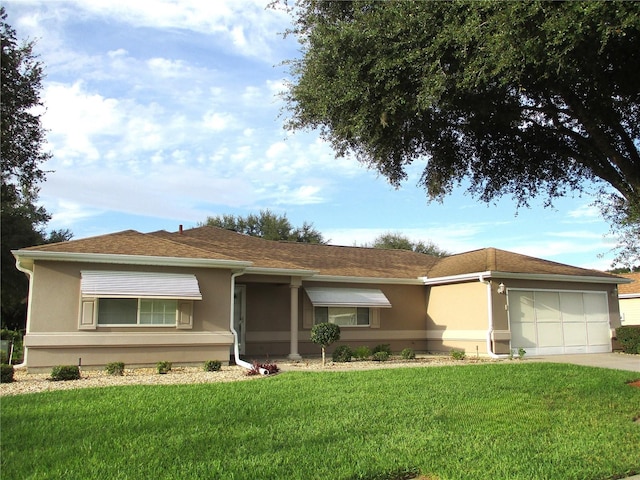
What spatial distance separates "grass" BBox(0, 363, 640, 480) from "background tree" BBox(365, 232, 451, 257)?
45086mm

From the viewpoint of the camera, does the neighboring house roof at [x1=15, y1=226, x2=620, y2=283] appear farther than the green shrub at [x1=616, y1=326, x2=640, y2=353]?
No

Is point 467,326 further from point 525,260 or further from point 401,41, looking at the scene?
point 401,41

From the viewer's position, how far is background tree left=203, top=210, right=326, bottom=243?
48469 mm

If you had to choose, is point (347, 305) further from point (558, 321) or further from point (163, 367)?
point (558, 321)

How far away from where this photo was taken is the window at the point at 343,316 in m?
20.3

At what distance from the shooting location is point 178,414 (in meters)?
8.16

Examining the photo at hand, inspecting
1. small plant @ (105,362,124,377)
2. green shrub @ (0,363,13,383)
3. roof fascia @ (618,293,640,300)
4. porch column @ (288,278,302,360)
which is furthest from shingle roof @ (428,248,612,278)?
green shrub @ (0,363,13,383)

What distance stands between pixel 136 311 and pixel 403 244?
1695 inches

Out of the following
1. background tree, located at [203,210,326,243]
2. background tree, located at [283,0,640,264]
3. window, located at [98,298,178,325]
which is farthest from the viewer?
background tree, located at [203,210,326,243]

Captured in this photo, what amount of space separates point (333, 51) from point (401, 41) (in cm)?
141

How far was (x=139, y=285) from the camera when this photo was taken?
1509cm

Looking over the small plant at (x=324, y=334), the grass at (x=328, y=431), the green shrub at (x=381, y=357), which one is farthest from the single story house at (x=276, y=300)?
the grass at (x=328, y=431)

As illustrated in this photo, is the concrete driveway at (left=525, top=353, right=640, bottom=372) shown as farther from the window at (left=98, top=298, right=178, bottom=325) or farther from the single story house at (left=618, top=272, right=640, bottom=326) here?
the single story house at (left=618, top=272, right=640, bottom=326)

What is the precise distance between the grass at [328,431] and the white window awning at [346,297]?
8.36m
